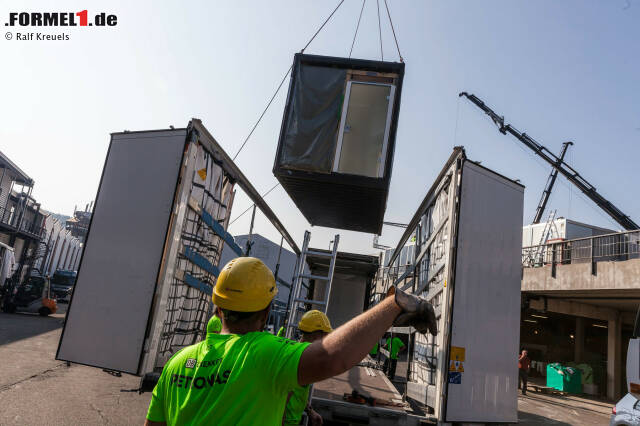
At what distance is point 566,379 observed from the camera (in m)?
19.8

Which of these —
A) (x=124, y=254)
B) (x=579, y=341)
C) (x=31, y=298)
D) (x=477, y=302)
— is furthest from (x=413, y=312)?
(x=579, y=341)

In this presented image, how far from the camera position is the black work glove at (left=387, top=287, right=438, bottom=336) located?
4.93 feet

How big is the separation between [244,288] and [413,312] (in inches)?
25.6

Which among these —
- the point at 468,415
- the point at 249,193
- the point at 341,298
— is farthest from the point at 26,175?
the point at 468,415

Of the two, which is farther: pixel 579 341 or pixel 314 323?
pixel 579 341

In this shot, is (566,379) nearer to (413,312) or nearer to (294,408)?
(294,408)

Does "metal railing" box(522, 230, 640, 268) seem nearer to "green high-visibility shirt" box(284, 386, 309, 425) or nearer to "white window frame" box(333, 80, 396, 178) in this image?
"white window frame" box(333, 80, 396, 178)

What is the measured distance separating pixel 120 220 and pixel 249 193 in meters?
3.07

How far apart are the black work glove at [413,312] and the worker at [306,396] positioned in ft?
4.54

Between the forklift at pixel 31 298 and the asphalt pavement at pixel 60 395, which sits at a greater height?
the forklift at pixel 31 298

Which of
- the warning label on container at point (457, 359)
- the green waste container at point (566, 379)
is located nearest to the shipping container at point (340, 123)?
the warning label on container at point (457, 359)

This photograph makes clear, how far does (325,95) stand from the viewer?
7.02 m

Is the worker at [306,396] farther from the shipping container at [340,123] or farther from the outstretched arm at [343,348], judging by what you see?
the shipping container at [340,123]

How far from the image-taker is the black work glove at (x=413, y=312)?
1504mm
